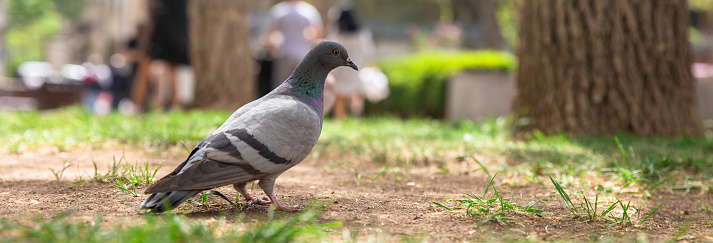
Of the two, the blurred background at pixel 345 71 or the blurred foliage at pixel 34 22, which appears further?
the blurred foliage at pixel 34 22

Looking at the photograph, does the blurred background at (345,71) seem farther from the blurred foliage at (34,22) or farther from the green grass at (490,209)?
the blurred foliage at (34,22)

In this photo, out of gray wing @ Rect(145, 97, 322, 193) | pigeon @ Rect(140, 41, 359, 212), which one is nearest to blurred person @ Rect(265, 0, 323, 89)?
pigeon @ Rect(140, 41, 359, 212)

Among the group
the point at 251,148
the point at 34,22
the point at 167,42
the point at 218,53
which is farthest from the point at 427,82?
the point at 34,22

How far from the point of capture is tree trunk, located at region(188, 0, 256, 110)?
8617mm

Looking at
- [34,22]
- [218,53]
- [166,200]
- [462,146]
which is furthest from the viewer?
[34,22]

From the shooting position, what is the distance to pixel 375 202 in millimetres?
3078

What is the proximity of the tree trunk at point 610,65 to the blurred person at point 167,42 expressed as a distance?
17.0 feet

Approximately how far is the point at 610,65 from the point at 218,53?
5119 mm

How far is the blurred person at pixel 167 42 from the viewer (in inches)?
350

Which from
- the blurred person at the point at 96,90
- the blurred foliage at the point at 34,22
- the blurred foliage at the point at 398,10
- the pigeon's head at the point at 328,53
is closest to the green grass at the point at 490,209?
the pigeon's head at the point at 328,53

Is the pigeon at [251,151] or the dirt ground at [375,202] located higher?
the pigeon at [251,151]

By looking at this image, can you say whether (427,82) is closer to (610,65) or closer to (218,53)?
(218,53)

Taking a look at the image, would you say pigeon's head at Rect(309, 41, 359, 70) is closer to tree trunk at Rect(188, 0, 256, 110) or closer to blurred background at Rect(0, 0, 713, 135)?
blurred background at Rect(0, 0, 713, 135)

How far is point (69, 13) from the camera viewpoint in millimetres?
46062
